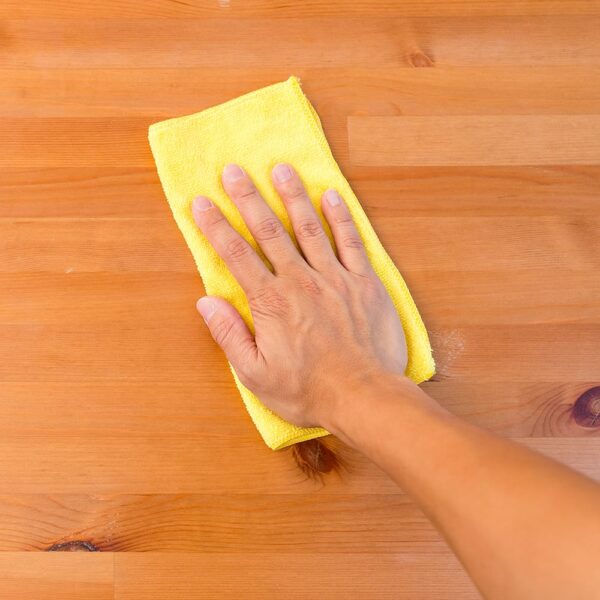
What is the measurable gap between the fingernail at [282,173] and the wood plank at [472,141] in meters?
0.07

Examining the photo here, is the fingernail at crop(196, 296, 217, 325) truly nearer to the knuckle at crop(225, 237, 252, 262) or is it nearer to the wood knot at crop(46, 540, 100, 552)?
the knuckle at crop(225, 237, 252, 262)

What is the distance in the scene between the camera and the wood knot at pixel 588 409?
615mm

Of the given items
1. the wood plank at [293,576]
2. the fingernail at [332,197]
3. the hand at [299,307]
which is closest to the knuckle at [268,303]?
the hand at [299,307]

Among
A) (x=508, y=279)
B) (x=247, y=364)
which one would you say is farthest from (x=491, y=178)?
(x=247, y=364)

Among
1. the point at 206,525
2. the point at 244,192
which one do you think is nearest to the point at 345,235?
the point at 244,192

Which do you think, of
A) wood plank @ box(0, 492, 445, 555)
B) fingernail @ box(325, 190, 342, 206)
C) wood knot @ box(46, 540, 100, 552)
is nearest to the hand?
fingernail @ box(325, 190, 342, 206)

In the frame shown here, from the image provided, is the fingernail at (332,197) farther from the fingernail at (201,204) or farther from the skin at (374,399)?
the fingernail at (201,204)

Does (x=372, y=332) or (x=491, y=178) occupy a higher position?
(x=491, y=178)

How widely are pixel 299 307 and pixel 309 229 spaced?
0.26ft

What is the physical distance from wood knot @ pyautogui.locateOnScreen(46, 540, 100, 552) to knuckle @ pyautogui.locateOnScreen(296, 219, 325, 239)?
1.20 feet

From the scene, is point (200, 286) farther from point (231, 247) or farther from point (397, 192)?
point (397, 192)

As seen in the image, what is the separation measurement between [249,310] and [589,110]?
0.42m

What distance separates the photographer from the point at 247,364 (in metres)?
0.59

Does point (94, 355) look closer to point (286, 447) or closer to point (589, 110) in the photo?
point (286, 447)
